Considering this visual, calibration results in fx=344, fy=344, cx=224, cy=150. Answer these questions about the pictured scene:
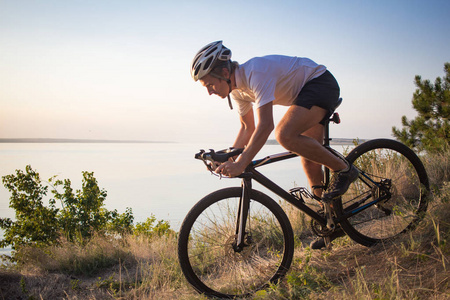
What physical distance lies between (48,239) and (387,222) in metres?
6.00

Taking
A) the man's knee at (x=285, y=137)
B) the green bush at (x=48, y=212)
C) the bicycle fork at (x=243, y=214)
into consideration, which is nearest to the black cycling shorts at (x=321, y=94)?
the man's knee at (x=285, y=137)

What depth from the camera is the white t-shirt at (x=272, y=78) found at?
8.89ft

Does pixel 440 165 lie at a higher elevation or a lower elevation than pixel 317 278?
higher

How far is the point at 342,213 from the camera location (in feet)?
10.8

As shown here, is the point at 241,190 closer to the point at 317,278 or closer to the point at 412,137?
the point at 317,278

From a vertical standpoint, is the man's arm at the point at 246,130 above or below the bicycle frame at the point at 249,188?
above

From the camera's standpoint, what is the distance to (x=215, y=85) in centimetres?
A: 300

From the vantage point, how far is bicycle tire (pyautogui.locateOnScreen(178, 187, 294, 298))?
2793 mm

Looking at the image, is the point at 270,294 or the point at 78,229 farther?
the point at 78,229

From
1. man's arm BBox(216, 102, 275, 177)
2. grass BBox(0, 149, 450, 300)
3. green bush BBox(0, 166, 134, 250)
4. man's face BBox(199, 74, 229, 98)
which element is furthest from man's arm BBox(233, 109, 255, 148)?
green bush BBox(0, 166, 134, 250)

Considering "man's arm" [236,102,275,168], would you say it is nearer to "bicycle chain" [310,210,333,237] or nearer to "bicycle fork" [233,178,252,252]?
"bicycle fork" [233,178,252,252]

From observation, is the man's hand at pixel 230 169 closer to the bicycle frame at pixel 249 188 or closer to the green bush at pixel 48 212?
the bicycle frame at pixel 249 188

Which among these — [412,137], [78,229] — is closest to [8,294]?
[78,229]

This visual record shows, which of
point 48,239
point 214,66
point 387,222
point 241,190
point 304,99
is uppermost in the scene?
Answer: point 214,66
